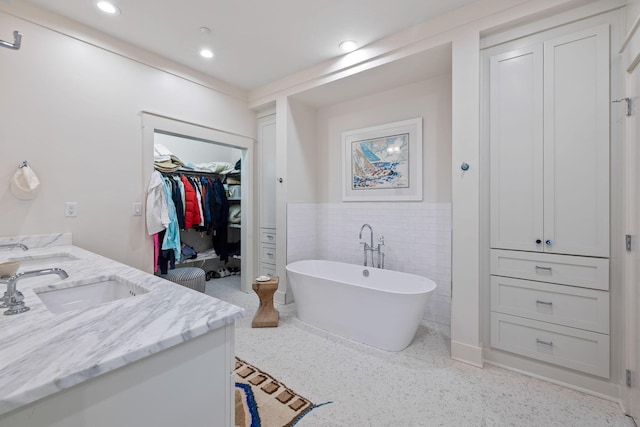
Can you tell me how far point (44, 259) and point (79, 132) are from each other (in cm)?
113

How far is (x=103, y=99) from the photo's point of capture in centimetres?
252

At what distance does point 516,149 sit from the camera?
2033 millimetres

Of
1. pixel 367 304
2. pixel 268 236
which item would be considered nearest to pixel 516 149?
pixel 367 304

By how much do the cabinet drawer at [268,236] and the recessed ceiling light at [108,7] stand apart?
2597mm

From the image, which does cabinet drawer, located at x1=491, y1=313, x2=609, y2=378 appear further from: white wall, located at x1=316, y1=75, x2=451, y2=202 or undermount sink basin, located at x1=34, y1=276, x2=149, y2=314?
undermount sink basin, located at x1=34, y1=276, x2=149, y2=314

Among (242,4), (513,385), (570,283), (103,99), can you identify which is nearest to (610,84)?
(570,283)

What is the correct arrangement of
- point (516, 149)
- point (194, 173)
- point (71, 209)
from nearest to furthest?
point (516, 149)
point (71, 209)
point (194, 173)

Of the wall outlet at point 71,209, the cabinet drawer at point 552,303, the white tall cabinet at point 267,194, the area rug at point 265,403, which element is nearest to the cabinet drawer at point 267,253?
the white tall cabinet at point 267,194

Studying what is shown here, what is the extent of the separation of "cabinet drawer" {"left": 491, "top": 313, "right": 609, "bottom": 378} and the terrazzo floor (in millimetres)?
171

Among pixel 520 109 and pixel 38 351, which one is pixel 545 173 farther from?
pixel 38 351

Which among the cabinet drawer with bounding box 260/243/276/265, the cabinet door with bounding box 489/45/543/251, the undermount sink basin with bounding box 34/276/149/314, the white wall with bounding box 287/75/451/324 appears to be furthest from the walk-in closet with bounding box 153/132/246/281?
the cabinet door with bounding box 489/45/543/251

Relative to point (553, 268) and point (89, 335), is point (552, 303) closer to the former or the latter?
point (553, 268)

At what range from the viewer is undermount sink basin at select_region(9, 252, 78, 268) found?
1786mm

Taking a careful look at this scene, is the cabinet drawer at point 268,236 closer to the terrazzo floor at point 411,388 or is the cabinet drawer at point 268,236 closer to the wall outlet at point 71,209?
the terrazzo floor at point 411,388
